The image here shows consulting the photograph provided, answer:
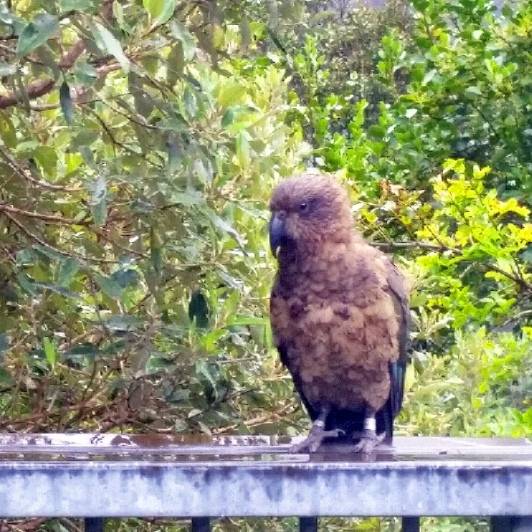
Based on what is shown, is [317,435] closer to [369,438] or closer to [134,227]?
[369,438]

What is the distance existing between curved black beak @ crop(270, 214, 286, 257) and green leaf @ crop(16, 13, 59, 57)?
125 centimetres

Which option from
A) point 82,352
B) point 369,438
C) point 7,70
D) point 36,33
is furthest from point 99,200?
point 369,438

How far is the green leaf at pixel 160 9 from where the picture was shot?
224 cm

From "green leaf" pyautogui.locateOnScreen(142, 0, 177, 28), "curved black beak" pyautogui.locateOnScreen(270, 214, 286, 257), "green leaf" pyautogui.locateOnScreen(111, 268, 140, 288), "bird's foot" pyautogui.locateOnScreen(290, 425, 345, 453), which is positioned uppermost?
"green leaf" pyautogui.locateOnScreen(142, 0, 177, 28)

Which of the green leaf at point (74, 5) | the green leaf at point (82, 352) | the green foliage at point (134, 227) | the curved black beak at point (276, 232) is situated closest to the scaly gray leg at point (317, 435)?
the green foliage at point (134, 227)

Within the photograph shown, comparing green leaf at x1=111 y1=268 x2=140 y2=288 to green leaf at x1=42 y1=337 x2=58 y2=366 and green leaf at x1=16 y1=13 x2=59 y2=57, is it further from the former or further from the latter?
green leaf at x1=16 y1=13 x2=59 y2=57

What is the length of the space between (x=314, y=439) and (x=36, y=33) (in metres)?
1.31

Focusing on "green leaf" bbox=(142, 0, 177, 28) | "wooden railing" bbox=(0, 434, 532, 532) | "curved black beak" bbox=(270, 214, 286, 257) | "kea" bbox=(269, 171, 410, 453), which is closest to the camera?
"wooden railing" bbox=(0, 434, 532, 532)

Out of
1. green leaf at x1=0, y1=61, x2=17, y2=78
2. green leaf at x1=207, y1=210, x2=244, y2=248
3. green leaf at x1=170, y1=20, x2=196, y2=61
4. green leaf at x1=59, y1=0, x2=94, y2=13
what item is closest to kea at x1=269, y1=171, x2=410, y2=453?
green leaf at x1=207, y1=210, x2=244, y2=248

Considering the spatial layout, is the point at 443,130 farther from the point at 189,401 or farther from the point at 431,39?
the point at 189,401

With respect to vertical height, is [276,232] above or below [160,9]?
below

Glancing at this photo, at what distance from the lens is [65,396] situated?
3.29 metres

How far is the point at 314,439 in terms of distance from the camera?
2633 millimetres

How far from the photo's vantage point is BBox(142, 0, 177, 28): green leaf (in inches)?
88.2
